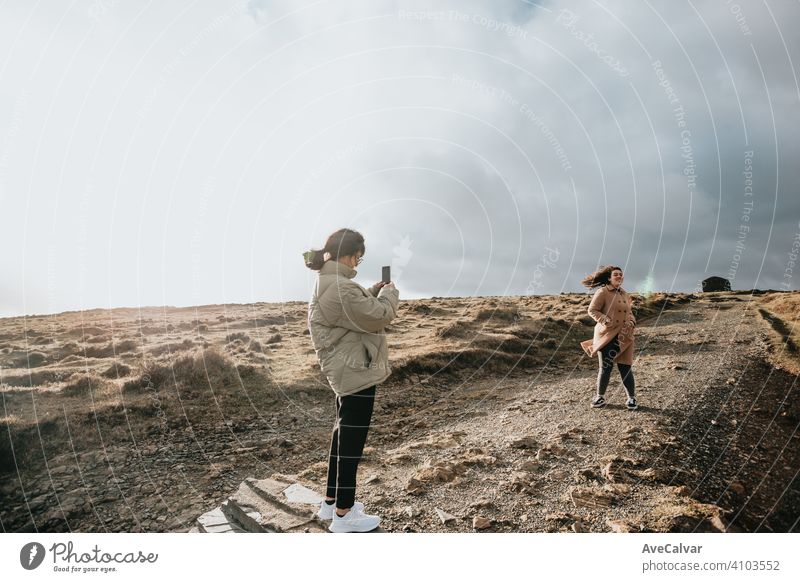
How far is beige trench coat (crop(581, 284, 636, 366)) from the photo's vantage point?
7836 mm

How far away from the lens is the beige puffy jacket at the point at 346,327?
391 centimetres

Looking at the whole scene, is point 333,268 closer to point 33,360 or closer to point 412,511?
point 412,511

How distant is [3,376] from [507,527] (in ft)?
47.4

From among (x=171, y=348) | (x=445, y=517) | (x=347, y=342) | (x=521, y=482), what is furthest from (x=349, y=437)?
(x=171, y=348)

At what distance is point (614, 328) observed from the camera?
7863 mm

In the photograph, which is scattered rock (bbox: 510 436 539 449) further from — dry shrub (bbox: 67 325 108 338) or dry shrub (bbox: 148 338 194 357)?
dry shrub (bbox: 67 325 108 338)

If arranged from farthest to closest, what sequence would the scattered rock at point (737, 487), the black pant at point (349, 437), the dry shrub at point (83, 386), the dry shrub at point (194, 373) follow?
1. the dry shrub at point (194, 373)
2. the dry shrub at point (83, 386)
3. the scattered rock at point (737, 487)
4. the black pant at point (349, 437)

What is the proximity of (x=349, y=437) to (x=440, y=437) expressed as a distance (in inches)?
149

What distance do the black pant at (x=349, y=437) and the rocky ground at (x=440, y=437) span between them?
0.82 meters

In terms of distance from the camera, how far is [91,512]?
627cm

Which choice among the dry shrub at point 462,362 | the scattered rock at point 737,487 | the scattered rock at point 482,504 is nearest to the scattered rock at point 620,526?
the scattered rock at point 482,504

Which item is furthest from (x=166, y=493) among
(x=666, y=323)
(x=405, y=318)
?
(x=666, y=323)

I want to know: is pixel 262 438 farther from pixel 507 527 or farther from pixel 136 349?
pixel 136 349

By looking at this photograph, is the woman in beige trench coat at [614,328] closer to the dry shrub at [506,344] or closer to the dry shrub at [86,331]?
the dry shrub at [506,344]
